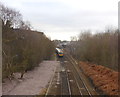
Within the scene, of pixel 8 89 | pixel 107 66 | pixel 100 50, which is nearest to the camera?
pixel 8 89

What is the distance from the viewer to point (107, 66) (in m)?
19.9

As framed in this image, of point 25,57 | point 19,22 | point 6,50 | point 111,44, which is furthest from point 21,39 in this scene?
point 111,44

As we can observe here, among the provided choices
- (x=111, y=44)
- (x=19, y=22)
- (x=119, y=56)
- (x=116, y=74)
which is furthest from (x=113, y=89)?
(x=19, y=22)

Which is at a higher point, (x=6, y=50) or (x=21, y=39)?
(x=21, y=39)

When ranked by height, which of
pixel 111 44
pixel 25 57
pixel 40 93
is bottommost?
pixel 40 93

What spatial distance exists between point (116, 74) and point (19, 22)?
15926 millimetres

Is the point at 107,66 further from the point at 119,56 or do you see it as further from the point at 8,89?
the point at 8,89

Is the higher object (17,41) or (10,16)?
(10,16)

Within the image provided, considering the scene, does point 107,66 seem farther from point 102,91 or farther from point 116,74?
point 102,91

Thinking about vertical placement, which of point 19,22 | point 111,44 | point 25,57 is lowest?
point 25,57

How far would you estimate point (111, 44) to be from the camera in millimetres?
18484

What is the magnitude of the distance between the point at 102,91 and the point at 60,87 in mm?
3500

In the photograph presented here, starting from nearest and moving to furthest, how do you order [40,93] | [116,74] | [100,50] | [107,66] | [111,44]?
[40,93]
[116,74]
[111,44]
[107,66]
[100,50]

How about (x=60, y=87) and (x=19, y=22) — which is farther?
(x=19, y=22)
